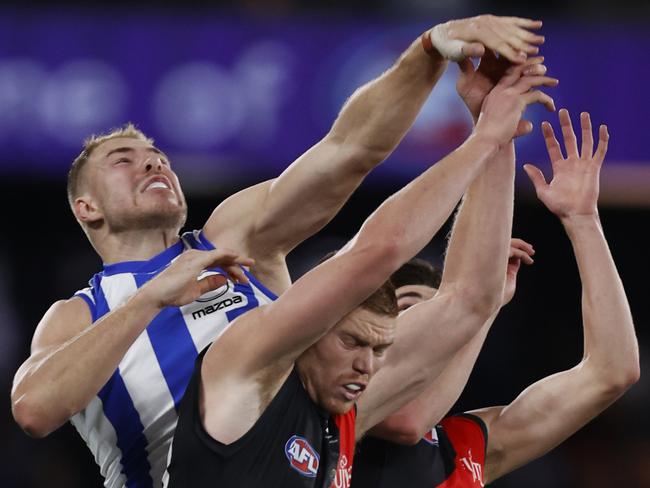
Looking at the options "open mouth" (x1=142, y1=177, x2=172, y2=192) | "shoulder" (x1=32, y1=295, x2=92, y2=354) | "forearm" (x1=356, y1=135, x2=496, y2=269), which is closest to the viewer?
"forearm" (x1=356, y1=135, x2=496, y2=269)

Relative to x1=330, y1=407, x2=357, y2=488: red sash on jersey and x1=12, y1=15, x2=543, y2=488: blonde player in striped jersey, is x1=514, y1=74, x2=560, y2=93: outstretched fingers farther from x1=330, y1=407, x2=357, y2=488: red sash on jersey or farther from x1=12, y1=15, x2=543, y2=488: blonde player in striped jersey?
x1=330, y1=407, x2=357, y2=488: red sash on jersey

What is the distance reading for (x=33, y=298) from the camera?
11.4 metres

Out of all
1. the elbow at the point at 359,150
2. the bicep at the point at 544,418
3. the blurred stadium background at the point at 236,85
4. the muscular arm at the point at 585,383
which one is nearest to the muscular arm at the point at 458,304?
the elbow at the point at 359,150

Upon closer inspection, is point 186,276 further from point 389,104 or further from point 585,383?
point 585,383

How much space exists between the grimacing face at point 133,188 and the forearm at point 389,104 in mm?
679

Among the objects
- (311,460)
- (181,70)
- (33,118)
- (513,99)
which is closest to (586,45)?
(181,70)

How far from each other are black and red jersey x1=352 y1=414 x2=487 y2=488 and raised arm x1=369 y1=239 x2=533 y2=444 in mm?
89

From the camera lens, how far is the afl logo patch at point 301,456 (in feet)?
12.2

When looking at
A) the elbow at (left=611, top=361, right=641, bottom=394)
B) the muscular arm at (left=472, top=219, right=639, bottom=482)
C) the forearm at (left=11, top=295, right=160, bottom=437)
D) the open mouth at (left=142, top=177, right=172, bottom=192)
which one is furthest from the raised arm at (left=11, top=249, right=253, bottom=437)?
the elbow at (left=611, top=361, right=641, bottom=394)

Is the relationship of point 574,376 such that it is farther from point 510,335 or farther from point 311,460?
point 510,335

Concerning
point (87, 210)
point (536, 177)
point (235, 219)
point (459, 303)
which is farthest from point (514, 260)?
point (87, 210)

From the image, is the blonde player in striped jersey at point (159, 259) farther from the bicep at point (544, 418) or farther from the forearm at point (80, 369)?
the bicep at point (544, 418)

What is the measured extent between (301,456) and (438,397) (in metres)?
0.97

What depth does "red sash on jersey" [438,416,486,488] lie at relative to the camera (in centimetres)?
475
